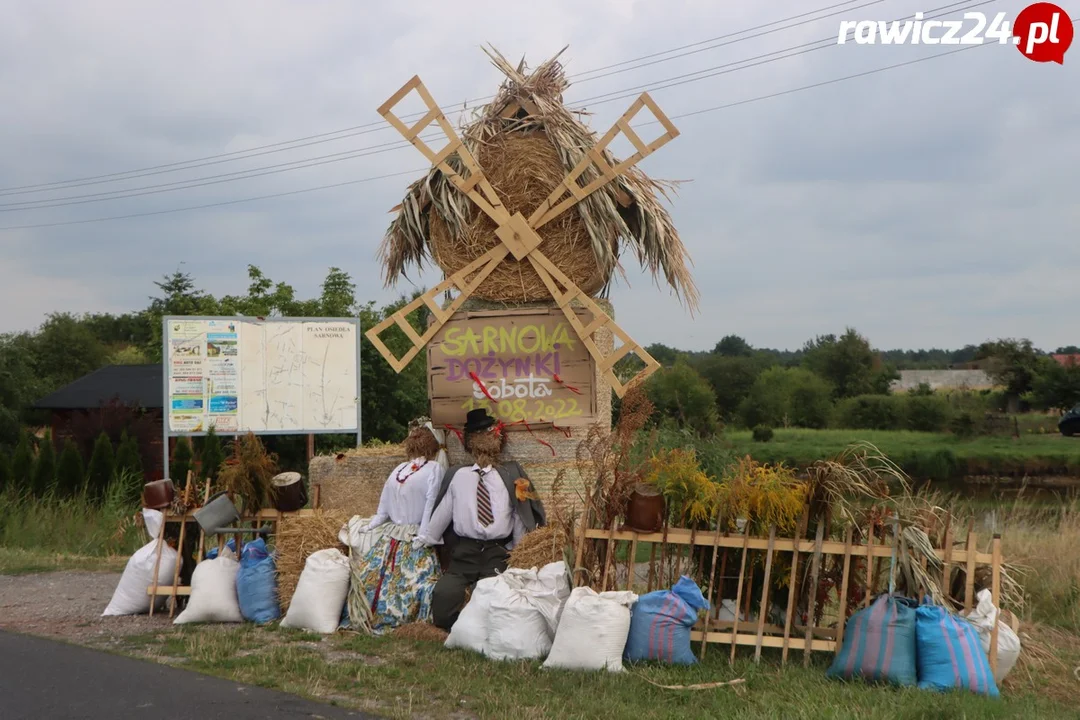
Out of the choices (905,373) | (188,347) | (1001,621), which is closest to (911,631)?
(1001,621)

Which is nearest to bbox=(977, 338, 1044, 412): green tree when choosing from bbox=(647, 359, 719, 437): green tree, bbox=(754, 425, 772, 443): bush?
bbox=(754, 425, 772, 443): bush

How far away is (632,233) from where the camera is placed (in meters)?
8.12

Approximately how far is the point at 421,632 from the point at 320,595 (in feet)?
2.53

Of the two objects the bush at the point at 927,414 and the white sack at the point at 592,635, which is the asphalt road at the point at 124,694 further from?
the bush at the point at 927,414

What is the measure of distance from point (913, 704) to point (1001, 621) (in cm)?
112

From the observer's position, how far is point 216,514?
7.82 m

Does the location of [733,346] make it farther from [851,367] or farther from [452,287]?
[452,287]

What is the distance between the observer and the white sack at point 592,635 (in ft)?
19.5

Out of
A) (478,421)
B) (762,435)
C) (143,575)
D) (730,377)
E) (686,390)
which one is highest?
(478,421)

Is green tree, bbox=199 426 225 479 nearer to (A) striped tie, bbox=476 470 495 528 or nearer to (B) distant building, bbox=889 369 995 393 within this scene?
(A) striped tie, bbox=476 470 495 528

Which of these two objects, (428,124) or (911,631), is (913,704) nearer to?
(911,631)

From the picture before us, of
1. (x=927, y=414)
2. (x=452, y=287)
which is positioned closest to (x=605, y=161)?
(x=452, y=287)

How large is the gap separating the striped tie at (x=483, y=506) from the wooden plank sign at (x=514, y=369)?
2.60 ft

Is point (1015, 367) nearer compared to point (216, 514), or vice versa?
point (216, 514)
